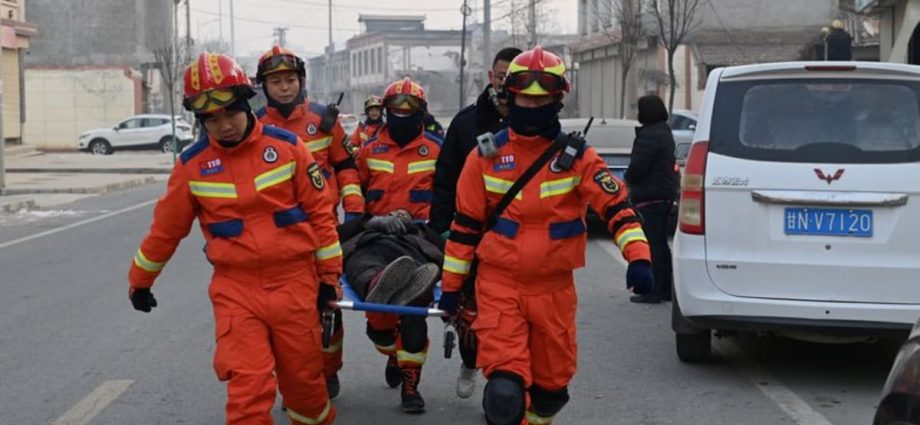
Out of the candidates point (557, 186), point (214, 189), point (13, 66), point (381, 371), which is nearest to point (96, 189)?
point (13, 66)

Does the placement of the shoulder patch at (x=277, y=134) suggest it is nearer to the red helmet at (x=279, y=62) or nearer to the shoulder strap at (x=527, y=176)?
the shoulder strap at (x=527, y=176)

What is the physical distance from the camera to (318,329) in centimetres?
570

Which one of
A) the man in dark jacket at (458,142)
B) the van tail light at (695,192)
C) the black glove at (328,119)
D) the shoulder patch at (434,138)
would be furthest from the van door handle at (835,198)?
the black glove at (328,119)

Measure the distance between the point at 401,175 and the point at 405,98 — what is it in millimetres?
428

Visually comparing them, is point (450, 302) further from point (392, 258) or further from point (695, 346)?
point (695, 346)

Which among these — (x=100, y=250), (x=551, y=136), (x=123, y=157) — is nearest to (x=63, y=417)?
(x=551, y=136)

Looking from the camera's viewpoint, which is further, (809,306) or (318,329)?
(809,306)

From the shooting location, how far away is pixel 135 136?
49.2m

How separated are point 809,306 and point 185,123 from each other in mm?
44675

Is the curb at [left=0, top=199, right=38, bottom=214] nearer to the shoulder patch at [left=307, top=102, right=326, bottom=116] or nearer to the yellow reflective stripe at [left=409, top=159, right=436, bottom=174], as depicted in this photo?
the shoulder patch at [left=307, top=102, right=326, bottom=116]

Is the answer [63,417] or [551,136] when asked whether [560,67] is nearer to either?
[551,136]

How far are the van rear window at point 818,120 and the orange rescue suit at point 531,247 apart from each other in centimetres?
225

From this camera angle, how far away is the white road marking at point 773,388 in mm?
6992

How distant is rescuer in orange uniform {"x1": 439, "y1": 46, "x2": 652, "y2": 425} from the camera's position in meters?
5.50
